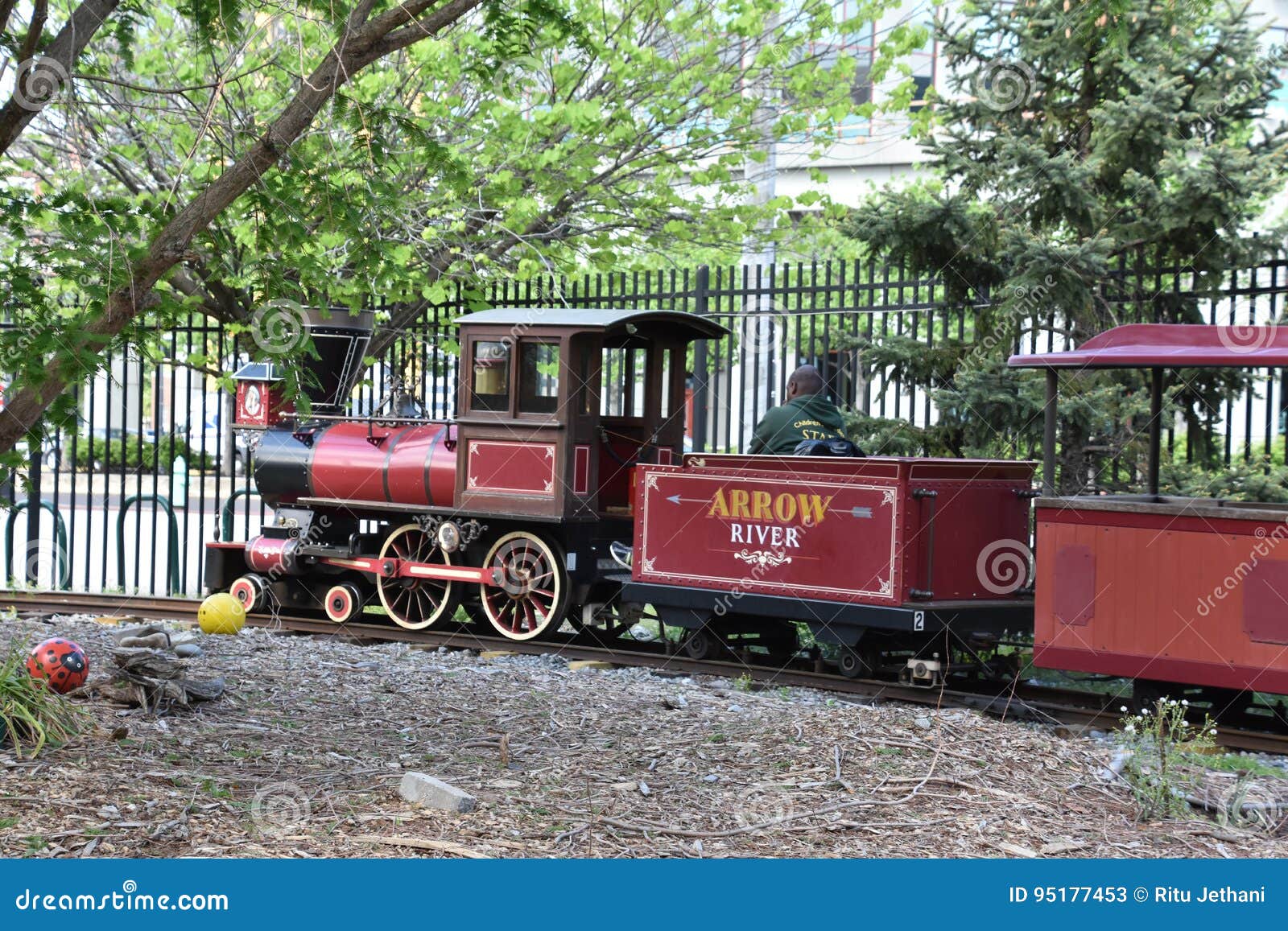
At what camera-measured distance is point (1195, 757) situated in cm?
599

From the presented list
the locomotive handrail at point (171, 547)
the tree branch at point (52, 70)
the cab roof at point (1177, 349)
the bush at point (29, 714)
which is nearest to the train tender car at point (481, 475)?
the locomotive handrail at point (171, 547)

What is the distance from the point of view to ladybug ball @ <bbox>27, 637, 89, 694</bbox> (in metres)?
6.51

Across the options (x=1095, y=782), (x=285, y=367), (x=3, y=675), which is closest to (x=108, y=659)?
(x=3, y=675)

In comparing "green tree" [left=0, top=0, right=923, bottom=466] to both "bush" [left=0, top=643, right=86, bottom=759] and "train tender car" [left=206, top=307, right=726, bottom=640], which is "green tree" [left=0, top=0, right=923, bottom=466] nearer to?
"train tender car" [left=206, top=307, right=726, bottom=640]

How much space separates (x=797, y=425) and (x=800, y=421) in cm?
5

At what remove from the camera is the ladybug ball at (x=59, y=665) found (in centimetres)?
651

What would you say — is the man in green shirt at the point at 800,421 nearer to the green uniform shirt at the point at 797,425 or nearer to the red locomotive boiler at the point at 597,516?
the green uniform shirt at the point at 797,425

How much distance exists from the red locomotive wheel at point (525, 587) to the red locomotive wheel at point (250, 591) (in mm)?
2325

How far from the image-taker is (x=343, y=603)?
12062 mm

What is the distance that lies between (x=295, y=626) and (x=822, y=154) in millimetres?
Result: 7298

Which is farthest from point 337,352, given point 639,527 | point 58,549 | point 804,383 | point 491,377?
point 804,383

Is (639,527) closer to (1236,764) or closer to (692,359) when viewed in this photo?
(1236,764)

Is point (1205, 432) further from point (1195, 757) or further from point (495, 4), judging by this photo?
point (495, 4)

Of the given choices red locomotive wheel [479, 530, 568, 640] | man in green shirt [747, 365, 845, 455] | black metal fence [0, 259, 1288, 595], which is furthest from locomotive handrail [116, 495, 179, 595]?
man in green shirt [747, 365, 845, 455]
